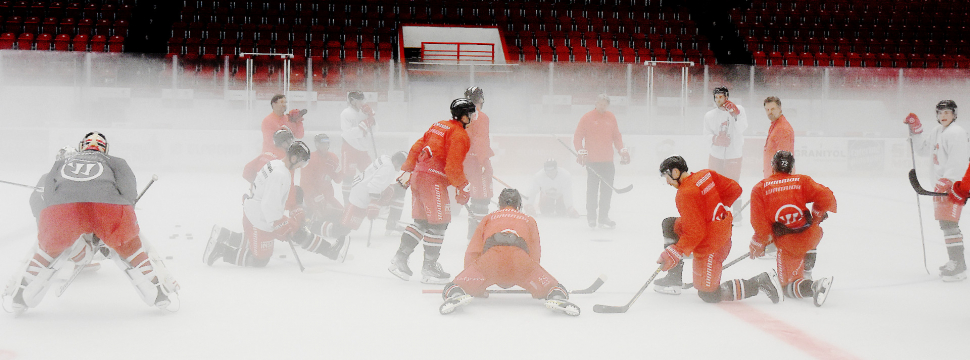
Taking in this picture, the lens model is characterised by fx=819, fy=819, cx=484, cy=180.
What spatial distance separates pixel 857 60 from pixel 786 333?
45.2 feet

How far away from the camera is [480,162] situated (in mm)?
6215

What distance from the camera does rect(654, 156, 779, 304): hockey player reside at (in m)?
3.93

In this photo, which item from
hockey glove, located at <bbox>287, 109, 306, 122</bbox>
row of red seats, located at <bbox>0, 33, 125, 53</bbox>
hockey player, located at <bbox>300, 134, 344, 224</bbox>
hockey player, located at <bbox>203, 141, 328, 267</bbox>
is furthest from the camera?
row of red seats, located at <bbox>0, 33, 125, 53</bbox>

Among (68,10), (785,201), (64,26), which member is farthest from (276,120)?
(68,10)

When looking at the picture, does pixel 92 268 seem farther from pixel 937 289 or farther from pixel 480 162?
pixel 937 289

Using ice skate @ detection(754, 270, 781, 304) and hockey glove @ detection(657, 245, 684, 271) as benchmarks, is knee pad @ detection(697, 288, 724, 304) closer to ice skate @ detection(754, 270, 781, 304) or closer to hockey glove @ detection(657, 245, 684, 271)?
ice skate @ detection(754, 270, 781, 304)

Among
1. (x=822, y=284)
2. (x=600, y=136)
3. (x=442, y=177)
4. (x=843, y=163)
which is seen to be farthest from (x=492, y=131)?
(x=822, y=284)

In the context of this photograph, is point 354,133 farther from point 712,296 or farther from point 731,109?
point 712,296

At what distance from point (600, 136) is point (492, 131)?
4.61 meters

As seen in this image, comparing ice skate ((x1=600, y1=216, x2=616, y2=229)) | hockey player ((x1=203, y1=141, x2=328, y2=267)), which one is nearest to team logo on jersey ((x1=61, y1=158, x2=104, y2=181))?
hockey player ((x1=203, y1=141, x2=328, y2=267))

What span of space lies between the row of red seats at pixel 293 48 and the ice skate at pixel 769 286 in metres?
11.3

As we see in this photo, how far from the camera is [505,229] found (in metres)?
3.97

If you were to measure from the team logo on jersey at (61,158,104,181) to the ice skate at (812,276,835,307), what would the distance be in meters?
3.40

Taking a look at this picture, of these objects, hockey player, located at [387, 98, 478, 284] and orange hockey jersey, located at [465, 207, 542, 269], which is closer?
orange hockey jersey, located at [465, 207, 542, 269]
